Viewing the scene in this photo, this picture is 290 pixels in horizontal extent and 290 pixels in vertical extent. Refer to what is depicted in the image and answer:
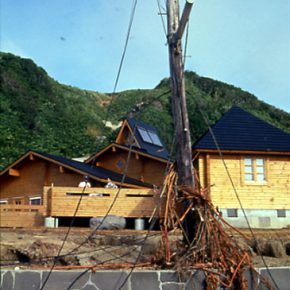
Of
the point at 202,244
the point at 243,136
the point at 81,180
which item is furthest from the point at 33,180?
the point at 202,244

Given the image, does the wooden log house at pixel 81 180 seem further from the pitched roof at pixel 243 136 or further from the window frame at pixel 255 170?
the window frame at pixel 255 170

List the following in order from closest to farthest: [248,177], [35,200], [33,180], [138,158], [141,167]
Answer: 1. [248,177]
2. [35,200]
3. [33,180]
4. [138,158]
5. [141,167]

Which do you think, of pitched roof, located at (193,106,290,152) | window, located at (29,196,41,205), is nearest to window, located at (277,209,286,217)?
pitched roof, located at (193,106,290,152)

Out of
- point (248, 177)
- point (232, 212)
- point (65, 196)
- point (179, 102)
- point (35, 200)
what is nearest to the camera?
point (179, 102)

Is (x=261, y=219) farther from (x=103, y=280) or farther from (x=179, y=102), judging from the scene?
(x=103, y=280)

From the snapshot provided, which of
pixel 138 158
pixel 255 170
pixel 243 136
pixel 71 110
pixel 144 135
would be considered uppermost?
pixel 71 110

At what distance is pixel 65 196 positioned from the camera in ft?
67.7

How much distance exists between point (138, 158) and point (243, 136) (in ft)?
23.9

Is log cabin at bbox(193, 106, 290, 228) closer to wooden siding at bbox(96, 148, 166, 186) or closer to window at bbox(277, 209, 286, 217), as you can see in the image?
window at bbox(277, 209, 286, 217)

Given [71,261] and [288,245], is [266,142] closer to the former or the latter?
[288,245]

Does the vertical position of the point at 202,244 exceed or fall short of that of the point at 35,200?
it falls short

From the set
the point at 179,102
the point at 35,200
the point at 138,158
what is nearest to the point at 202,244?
the point at 179,102

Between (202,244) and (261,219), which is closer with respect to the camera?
(202,244)

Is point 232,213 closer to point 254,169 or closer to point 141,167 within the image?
point 254,169
